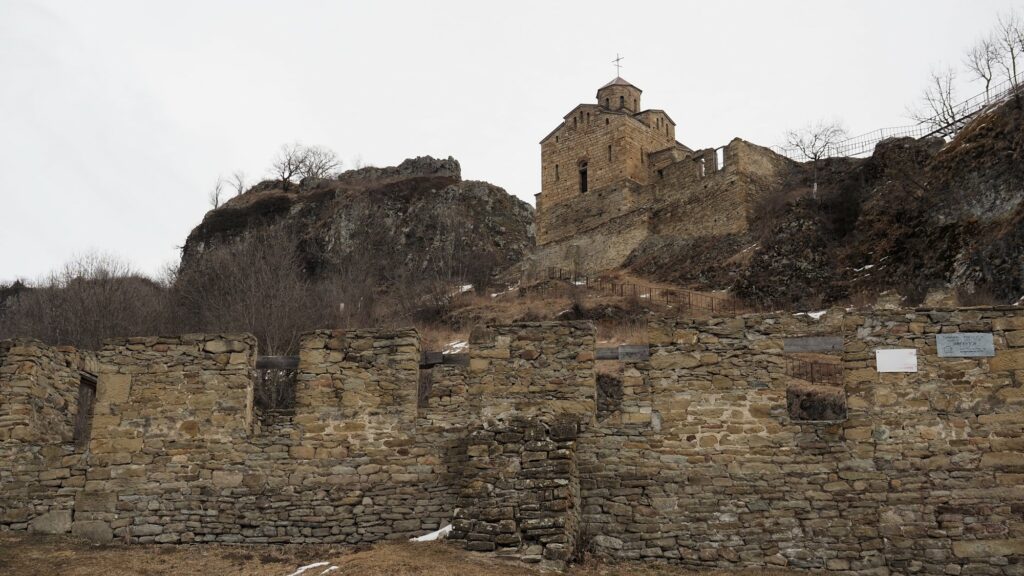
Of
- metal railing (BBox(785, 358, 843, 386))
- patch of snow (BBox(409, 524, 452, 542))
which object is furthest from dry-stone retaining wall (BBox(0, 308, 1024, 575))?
metal railing (BBox(785, 358, 843, 386))

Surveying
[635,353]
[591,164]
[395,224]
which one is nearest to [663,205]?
[591,164]

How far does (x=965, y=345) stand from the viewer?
11.1 m

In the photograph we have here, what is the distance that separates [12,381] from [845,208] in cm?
2997

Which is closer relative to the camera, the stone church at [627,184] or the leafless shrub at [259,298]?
the leafless shrub at [259,298]

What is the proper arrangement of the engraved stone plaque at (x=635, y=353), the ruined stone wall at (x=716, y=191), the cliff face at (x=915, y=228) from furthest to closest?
the ruined stone wall at (x=716, y=191) < the cliff face at (x=915, y=228) < the engraved stone plaque at (x=635, y=353)

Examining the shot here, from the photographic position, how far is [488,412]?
1191cm

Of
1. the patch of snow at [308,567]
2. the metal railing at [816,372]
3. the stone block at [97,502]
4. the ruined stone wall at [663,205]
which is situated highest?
the ruined stone wall at [663,205]

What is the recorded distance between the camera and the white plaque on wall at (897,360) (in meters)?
11.1

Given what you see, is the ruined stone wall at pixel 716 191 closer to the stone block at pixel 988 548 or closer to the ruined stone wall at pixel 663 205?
the ruined stone wall at pixel 663 205

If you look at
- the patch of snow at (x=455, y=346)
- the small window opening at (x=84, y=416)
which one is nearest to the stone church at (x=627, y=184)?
the patch of snow at (x=455, y=346)

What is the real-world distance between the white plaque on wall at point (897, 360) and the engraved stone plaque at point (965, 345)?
0.34m

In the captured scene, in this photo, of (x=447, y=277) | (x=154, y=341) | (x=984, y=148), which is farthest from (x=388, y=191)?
(x=154, y=341)

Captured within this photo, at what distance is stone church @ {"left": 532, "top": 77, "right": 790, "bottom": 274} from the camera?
3997 centimetres

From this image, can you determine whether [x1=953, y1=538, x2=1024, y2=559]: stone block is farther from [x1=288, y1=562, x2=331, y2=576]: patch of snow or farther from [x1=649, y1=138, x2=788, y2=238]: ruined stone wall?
[x1=649, y1=138, x2=788, y2=238]: ruined stone wall
